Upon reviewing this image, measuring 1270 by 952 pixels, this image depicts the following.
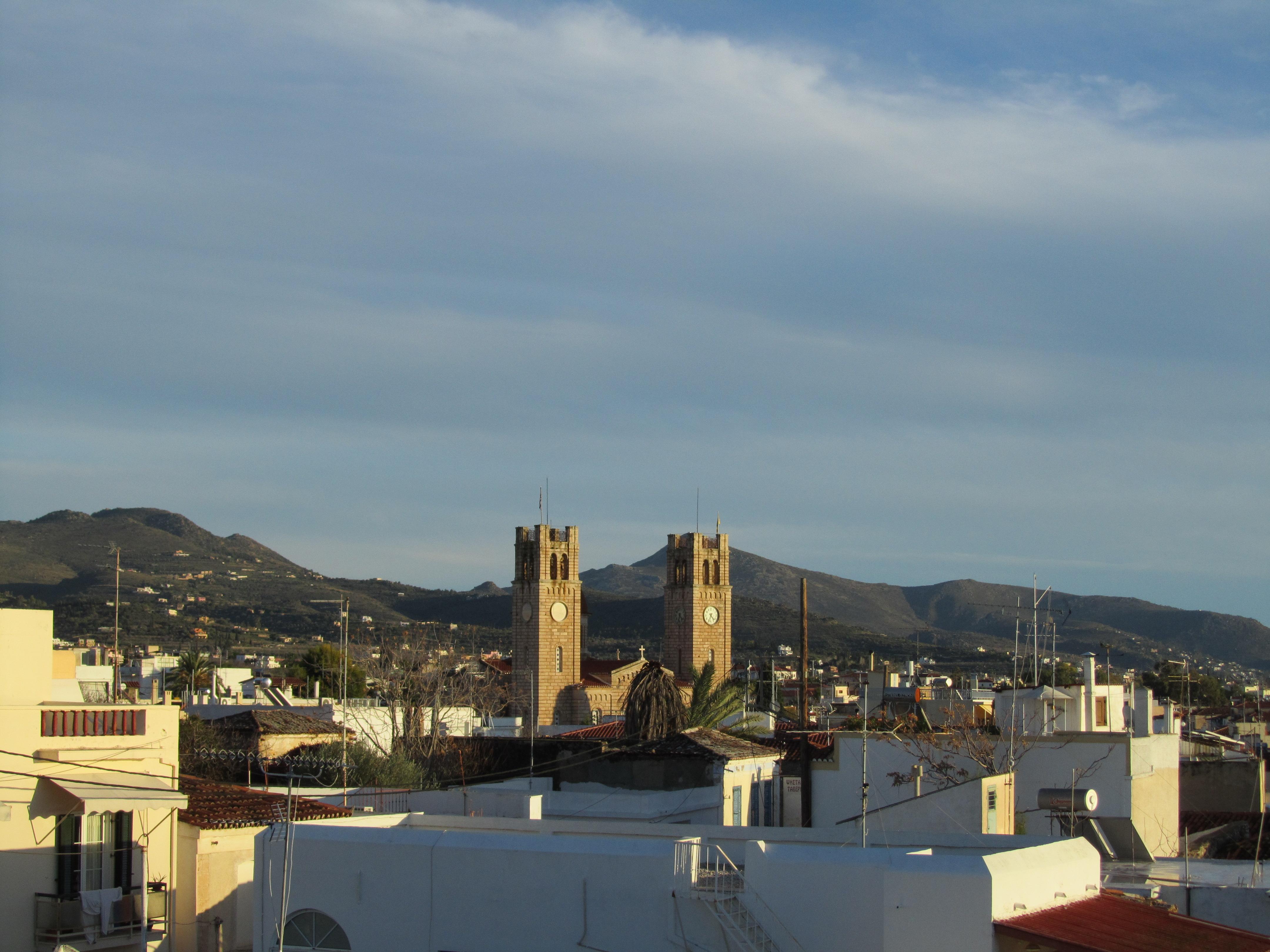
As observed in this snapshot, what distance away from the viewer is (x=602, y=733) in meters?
47.3

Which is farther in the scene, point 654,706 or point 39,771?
point 654,706

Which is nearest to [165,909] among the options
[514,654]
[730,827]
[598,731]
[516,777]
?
[730,827]

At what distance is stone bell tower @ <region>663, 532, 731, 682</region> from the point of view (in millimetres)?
112125

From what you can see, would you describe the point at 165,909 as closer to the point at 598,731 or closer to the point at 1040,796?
the point at 1040,796

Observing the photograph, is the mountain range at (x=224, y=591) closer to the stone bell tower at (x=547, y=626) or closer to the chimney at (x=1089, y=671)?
the stone bell tower at (x=547, y=626)

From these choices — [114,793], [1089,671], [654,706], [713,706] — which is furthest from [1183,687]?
[114,793]

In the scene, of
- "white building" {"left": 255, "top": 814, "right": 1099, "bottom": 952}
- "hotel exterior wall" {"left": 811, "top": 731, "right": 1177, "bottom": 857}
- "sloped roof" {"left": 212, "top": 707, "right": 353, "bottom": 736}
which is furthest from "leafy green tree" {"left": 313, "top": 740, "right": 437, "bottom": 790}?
"white building" {"left": 255, "top": 814, "right": 1099, "bottom": 952}

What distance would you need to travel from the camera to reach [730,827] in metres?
18.7

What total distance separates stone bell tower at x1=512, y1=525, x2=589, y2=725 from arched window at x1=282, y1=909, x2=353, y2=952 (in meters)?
85.8

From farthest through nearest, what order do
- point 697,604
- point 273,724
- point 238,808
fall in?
point 697,604, point 273,724, point 238,808

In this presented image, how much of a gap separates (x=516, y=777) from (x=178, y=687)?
4421 cm

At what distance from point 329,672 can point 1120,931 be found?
6750 cm

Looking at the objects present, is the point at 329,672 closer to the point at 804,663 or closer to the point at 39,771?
the point at 804,663

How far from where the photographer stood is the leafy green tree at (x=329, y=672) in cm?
8150
